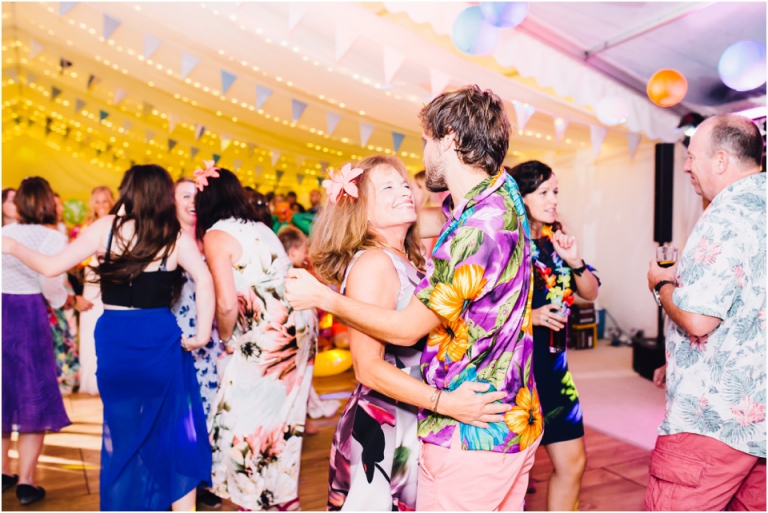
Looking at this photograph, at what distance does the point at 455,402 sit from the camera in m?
1.25

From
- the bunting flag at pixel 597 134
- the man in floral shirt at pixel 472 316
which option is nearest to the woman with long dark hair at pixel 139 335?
the man in floral shirt at pixel 472 316

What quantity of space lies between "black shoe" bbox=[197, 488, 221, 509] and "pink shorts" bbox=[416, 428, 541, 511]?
1.84m

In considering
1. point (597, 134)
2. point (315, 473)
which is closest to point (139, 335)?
point (315, 473)

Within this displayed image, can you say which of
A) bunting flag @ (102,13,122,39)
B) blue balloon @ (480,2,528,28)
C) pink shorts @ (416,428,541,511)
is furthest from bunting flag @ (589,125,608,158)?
pink shorts @ (416,428,541,511)

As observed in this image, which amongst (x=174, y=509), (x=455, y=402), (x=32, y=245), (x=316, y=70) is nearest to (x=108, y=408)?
(x=174, y=509)

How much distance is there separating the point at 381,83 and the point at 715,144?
10.6ft

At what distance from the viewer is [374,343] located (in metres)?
1.43

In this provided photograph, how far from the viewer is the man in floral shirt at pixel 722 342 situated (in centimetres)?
157

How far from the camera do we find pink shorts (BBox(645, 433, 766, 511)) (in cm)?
160

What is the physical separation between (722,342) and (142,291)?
198cm

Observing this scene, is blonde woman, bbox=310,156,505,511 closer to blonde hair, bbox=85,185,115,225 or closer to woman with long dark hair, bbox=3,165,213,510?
woman with long dark hair, bbox=3,165,213,510

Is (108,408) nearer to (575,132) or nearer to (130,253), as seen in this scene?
(130,253)

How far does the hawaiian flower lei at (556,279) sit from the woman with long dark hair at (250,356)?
3.61ft

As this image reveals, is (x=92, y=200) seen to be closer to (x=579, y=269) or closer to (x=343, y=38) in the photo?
(x=343, y=38)
